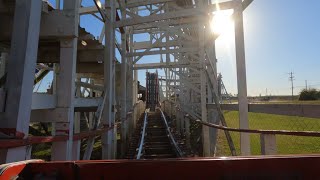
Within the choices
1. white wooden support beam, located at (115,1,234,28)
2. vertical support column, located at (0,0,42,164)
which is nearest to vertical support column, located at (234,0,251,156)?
white wooden support beam, located at (115,1,234,28)

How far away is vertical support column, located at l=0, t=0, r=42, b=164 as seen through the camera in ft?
9.53

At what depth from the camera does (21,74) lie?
116 inches

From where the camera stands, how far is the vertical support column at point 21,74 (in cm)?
291

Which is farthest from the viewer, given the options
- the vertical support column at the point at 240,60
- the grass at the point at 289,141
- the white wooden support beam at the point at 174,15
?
the grass at the point at 289,141

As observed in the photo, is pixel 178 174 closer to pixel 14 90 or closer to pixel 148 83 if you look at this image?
pixel 14 90

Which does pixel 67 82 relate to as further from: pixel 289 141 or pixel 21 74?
pixel 289 141

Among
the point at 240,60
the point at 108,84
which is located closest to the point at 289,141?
the point at 240,60

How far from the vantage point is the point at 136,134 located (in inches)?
616

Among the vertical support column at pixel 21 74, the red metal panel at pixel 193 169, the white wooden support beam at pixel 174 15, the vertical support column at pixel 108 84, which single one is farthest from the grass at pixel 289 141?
the red metal panel at pixel 193 169

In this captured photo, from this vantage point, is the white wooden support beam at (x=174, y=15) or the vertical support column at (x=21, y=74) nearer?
the vertical support column at (x=21, y=74)

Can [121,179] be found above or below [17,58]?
below

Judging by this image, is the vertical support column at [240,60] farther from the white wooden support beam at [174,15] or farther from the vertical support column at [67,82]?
the vertical support column at [67,82]

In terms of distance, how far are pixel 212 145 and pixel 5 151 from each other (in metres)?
8.20

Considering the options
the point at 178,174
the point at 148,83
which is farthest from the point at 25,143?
the point at 148,83
